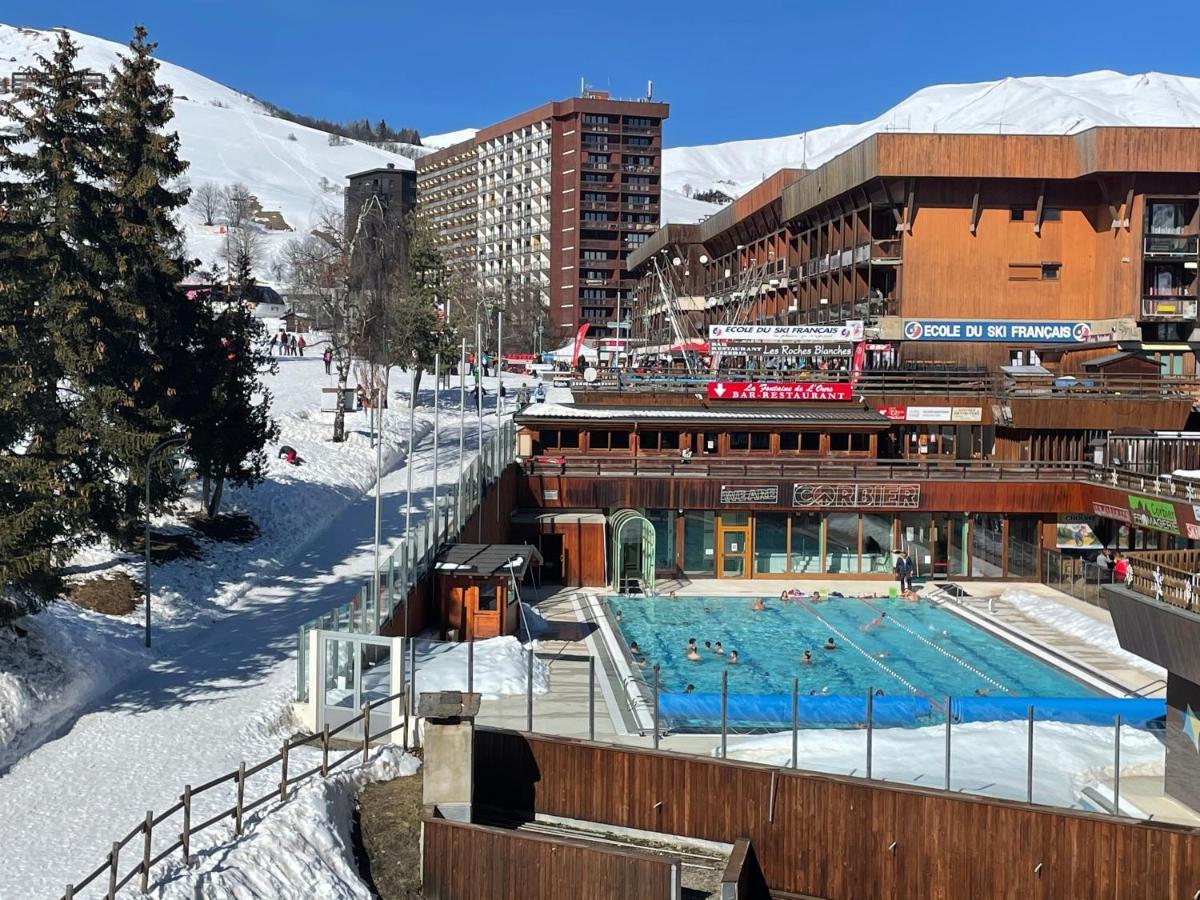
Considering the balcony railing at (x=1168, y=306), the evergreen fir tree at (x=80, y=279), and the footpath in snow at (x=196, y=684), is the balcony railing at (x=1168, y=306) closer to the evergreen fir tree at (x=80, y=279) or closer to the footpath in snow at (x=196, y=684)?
the footpath in snow at (x=196, y=684)

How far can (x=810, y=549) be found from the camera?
129 feet

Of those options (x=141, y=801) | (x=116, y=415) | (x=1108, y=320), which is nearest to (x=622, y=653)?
(x=141, y=801)

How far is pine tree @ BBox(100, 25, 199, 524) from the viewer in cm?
3059

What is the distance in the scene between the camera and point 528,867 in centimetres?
1549

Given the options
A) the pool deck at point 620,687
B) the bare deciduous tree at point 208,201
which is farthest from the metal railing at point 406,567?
the bare deciduous tree at point 208,201

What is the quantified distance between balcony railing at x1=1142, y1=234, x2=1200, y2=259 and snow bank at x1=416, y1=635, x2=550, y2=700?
127ft

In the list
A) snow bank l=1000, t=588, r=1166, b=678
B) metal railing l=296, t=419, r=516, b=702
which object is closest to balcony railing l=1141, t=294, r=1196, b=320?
snow bank l=1000, t=588, r=1166, b=678

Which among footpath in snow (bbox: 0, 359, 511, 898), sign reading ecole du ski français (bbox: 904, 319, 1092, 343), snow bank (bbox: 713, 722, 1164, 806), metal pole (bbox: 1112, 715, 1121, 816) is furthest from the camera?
sign reading ecole du ski français (bbox: 904, 319, 1092, 343)

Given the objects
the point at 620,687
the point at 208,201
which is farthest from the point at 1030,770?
the point at 208,201

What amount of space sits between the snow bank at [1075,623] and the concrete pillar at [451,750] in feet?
54.8

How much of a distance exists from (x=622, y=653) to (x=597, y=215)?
99.7 metres

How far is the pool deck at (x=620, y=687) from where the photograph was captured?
59.5 feet

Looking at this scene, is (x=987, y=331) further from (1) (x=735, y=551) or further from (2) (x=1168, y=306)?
(1) (x=735, y=551)

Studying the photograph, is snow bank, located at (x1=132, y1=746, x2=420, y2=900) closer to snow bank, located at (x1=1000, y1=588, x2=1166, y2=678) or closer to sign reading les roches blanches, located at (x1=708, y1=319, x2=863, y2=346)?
snow bank, located at (x1=1000, y1=588, x2=1166, y2=678)
